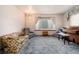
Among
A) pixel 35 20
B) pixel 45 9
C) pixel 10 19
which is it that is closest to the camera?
pixel 10 19

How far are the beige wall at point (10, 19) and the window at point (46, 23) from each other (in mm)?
569

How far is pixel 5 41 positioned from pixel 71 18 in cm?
206

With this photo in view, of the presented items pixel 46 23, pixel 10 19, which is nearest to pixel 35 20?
pixel 46 23

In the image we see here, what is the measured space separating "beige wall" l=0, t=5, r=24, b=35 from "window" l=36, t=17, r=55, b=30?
569mm

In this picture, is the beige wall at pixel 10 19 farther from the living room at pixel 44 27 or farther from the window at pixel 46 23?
the window at pixel 46 23

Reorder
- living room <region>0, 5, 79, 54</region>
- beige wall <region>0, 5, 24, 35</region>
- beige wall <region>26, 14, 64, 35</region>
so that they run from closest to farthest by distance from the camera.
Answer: beige wall <region>0, 5, 24, 35</region>, living room <region>0, 5, 79, 54</region>, beige wall <region>26, 14, 64, 35</region>

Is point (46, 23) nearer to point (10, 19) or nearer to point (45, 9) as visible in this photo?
point (45, 9)

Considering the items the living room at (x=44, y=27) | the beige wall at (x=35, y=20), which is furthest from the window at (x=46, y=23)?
the beige wall at (x=35, y=20)

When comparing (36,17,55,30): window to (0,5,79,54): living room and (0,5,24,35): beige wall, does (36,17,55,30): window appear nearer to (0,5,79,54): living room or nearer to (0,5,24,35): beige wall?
(0,5,79,54): living room

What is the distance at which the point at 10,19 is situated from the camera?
3.62m

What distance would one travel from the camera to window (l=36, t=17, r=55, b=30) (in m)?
3.63

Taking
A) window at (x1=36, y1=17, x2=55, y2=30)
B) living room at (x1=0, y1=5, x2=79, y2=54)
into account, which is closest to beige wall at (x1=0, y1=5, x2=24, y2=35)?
living room at (x1=0, y1=5, x2=79, y2=54)

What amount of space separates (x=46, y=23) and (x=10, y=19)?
3.76ft
